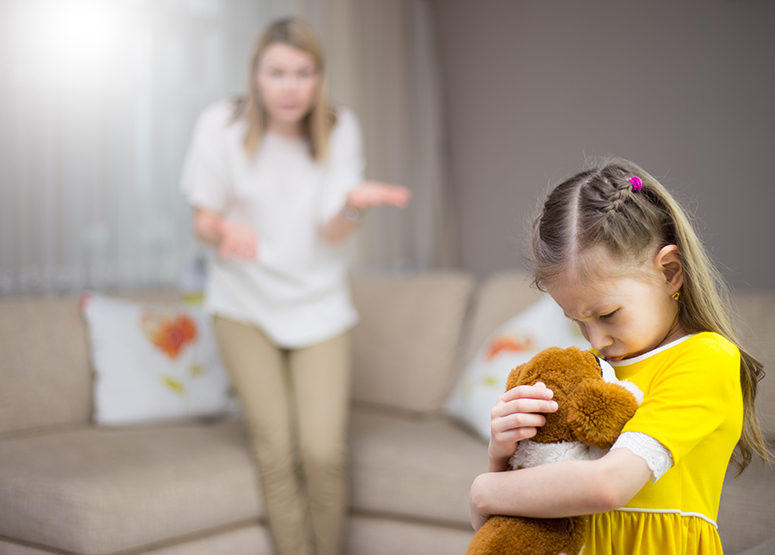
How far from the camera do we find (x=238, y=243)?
1.64 meters

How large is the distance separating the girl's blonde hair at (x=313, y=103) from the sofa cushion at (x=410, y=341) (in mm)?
649

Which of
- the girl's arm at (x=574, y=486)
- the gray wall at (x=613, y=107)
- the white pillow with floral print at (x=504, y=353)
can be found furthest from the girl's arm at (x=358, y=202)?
the girl's arm at (x=574, y=486)

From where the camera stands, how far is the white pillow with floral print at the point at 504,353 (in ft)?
5.77

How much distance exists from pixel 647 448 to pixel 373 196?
3.64 feet

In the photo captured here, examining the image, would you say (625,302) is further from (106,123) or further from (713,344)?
(106,123)

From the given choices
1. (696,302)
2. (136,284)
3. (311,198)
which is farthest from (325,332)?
(696,302)

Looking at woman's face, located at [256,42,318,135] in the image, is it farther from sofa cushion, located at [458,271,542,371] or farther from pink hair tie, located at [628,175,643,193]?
pink hair tie, located at [628,175,643,193]

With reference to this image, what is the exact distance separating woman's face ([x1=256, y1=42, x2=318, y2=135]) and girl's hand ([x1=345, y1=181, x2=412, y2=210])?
295 millimetres

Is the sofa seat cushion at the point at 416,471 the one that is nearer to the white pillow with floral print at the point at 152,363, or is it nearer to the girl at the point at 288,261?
the girl at the point at 288,261

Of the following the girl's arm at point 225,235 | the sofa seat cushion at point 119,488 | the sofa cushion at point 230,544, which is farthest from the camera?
the girl's arm at point 225,235

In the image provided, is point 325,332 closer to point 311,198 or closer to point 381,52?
point 311,198

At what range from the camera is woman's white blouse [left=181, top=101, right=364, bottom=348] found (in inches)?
70.6

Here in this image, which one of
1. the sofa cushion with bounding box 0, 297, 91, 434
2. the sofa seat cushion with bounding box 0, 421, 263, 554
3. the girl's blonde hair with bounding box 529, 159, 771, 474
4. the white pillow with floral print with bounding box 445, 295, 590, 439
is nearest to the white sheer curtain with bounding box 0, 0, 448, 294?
the sofa cushion with bounding box 0, 297, 91, 434

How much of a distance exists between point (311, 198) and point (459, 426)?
778 mm
